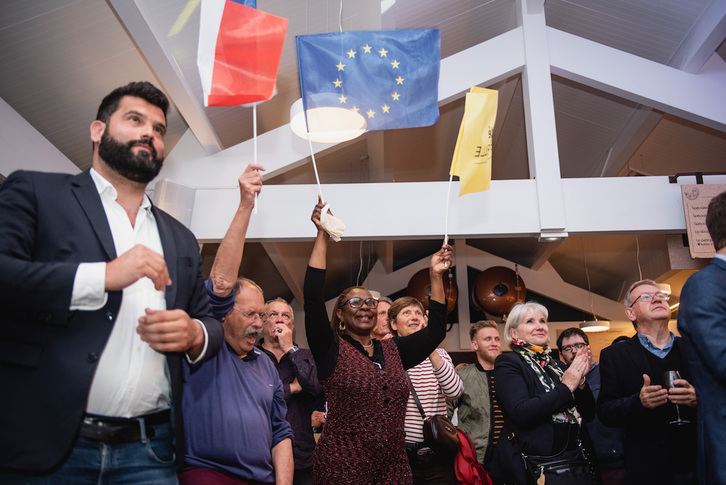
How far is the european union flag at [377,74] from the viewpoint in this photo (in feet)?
9.45

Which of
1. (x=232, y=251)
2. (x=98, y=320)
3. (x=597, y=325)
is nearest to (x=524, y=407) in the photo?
(x=232, y=251)

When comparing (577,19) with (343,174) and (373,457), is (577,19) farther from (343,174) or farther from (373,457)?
(373,457)

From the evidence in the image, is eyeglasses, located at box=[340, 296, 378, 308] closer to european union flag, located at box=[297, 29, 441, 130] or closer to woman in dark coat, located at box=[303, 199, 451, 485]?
woman in dark coat, located at box=[303, 199, 451, 485]

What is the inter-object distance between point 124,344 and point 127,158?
0.42 metres

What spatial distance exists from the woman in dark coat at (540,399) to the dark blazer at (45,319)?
176cm

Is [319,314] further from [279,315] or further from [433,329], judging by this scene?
[279,315]

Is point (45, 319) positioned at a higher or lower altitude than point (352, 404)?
higher

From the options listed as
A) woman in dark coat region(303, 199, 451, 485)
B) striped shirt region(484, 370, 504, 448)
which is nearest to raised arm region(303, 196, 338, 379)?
woman in dark coat region(303, 199, 451, 485)

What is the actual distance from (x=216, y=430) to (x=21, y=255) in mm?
989

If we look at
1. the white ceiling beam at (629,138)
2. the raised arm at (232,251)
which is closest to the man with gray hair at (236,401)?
the raised arm at (232,251)

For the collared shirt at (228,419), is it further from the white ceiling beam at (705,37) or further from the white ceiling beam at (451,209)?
the white ceiling beam at (705,37)

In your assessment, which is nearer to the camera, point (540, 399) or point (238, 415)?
point (238, 415)

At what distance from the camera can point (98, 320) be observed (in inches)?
44.3

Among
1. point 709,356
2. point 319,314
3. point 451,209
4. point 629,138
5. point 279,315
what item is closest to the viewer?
point 709,356
